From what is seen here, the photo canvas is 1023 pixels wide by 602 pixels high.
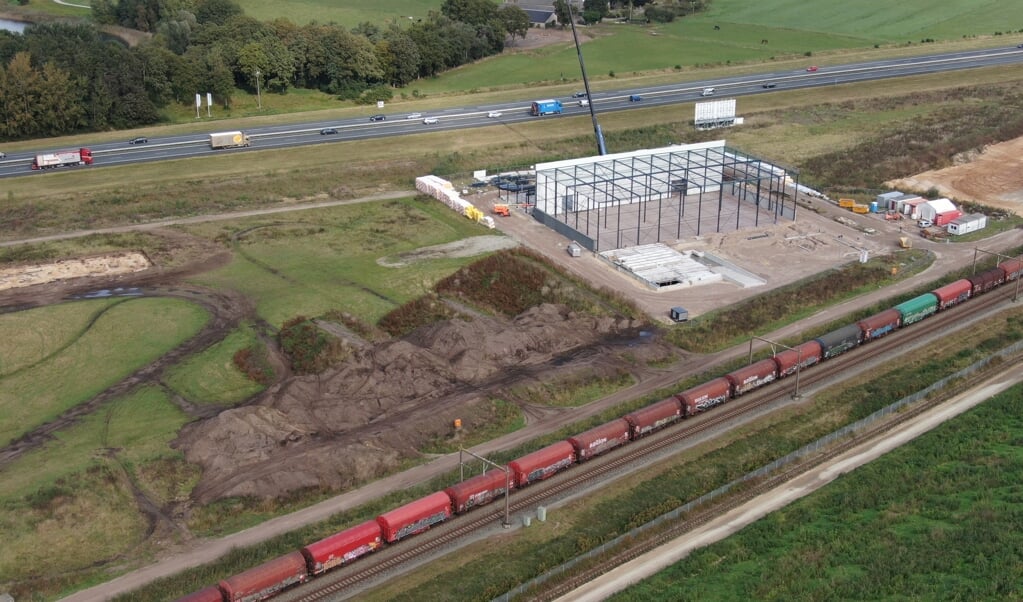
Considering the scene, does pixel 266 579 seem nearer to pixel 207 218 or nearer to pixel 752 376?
pixel 752 376

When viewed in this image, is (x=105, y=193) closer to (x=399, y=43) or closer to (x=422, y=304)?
(x=422, y=304)

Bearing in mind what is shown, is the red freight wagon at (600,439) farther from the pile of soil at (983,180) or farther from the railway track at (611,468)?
the pile of soil at (983,180)

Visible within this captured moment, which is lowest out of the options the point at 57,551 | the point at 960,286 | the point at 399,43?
the point at 57,551

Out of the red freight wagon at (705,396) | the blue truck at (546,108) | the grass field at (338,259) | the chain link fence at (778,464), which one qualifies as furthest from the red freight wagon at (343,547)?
the blue truck at (546,108)

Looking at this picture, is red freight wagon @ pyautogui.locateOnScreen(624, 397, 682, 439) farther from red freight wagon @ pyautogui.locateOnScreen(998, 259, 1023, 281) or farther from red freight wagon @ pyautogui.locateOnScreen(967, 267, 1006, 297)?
red freight wagon @ pyautogui.locateOnScreen(998, 259, 1023, 281)

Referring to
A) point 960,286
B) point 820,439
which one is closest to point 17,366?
point 820,439

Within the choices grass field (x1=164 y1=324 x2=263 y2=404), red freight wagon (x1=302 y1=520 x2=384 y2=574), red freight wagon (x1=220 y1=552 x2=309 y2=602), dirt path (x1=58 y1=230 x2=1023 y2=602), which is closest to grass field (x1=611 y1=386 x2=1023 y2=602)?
red freight wagon (x1=302 y1=520 x2=384 y2=574)
